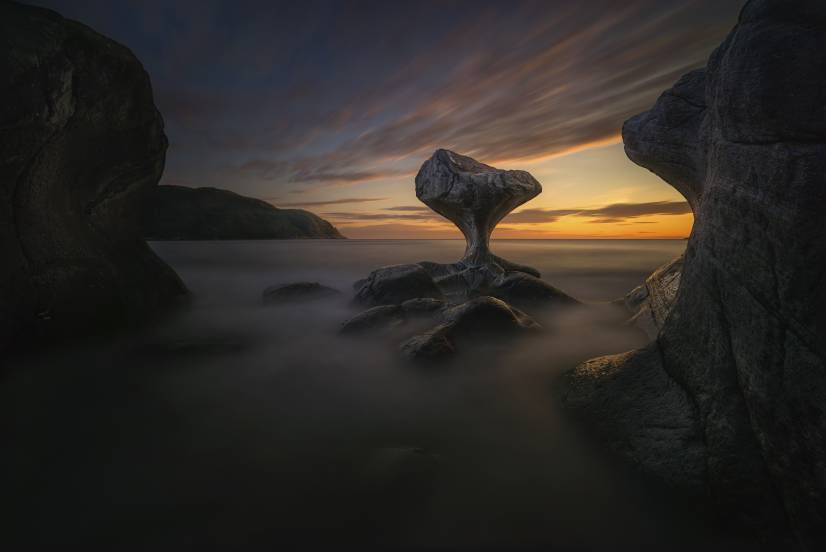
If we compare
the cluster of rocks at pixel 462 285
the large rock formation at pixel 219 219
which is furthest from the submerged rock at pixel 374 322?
the large rock formation at pixel 219 219

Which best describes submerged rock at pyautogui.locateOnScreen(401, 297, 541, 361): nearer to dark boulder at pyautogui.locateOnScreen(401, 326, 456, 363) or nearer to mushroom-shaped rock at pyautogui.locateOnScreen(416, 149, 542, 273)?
dark boulder at pyautogui.locateOnScreen(401, 326, 456, 363)

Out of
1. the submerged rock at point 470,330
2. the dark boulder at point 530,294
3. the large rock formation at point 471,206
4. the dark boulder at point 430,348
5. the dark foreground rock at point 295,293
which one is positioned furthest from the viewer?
the large rock formation at point 471,206

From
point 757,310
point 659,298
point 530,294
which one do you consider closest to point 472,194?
point 530,294

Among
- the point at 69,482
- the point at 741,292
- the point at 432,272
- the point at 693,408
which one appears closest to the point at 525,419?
the point at 693,408

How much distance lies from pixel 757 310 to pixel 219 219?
349ft

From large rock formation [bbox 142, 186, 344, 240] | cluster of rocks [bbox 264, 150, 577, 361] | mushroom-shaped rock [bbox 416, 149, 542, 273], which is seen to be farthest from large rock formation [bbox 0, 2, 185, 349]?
large rock formation [bbox 142, 186, 344, 240]

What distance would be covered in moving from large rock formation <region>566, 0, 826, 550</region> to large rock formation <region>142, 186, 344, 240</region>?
9339cm

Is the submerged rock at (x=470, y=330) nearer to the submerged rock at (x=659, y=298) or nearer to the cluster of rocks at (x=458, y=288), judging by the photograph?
the cluster of rocks at (x=458, y=288)

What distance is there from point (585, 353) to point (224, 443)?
5.22 meters

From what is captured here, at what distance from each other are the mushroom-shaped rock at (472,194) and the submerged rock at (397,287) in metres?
5.02

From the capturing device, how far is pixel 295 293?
35.7 ft

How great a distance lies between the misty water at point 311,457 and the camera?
7.64ft

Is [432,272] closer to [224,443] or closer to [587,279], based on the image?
[587,279]

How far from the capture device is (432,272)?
14.6 metres
